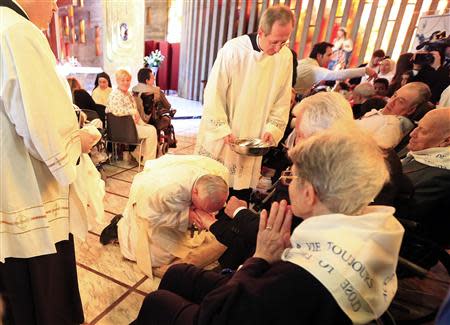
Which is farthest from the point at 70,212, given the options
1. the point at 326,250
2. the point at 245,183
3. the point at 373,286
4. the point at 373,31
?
the point at 373,31

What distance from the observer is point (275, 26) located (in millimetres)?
2014

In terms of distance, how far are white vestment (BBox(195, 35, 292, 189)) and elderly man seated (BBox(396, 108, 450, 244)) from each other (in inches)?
37.4

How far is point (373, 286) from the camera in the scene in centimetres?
83

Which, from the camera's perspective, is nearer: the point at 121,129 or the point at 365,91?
the point at 121,129

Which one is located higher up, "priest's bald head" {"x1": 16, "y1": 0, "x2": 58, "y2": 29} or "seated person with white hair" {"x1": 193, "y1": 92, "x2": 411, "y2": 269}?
"priest's bald head" {"x1": 16, "y1": 0, "x2": 58, "y2": 29}

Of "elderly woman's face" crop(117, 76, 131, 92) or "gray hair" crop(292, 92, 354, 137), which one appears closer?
"gray hair" crop(292, 92, 354, 137)

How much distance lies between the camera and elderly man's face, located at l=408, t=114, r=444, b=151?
1922mm

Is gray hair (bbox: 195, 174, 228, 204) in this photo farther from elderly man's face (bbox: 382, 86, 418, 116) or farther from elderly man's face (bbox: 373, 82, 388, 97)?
elderly man's face (bbox: 373, 82, 388, 97)

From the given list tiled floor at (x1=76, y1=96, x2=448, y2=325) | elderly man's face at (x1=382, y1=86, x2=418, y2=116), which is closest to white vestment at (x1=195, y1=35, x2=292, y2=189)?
elderly man's face at (x1=382, y1=86, x2=418, y2=116)

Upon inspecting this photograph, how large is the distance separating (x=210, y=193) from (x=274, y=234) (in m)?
0.76

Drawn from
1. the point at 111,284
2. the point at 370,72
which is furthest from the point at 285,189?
the point at 370,72

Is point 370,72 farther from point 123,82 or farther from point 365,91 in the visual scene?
point 123,82

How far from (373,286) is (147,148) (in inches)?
140

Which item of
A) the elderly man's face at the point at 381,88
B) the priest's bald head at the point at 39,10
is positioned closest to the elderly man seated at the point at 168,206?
the priest's bald head at the point at 39,10
